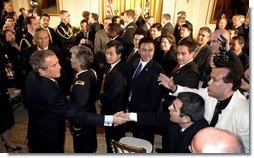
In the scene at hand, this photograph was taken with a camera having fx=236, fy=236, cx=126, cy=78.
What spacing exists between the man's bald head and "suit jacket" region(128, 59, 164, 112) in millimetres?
1419

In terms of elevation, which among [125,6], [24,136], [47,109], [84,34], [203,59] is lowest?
[24,136]

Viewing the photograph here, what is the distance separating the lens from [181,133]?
1932 millimetres

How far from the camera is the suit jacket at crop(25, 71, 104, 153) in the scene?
2.13 meters

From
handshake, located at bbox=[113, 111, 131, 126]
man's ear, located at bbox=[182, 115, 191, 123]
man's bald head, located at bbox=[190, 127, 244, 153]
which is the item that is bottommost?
handshake, located at bbox=[113, 111, 131, 126]

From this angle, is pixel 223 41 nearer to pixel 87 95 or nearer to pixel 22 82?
pixel 87 95

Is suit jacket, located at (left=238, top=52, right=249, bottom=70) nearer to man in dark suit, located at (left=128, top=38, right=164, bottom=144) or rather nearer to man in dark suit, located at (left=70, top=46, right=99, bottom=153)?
man in dark suit, located at (left=128, top=38, right=164, bottom=144)

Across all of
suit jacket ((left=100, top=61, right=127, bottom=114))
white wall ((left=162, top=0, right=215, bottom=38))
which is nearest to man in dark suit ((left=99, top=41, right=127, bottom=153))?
suit jacket ((left=100, top=61, right=127, bottom=114))

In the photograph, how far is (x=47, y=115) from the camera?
2242mm

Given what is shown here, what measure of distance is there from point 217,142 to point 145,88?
5.22 ft

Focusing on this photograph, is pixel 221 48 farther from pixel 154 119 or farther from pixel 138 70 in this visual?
pixel 154 119

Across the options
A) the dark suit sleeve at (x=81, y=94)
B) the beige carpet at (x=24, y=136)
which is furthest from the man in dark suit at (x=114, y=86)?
the beige carpet at (x=24, y=136)

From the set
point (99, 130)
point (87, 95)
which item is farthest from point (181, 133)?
point (99, 130)

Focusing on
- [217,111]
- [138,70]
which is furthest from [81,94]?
[217,111]

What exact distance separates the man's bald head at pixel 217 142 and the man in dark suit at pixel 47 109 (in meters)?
1.02
